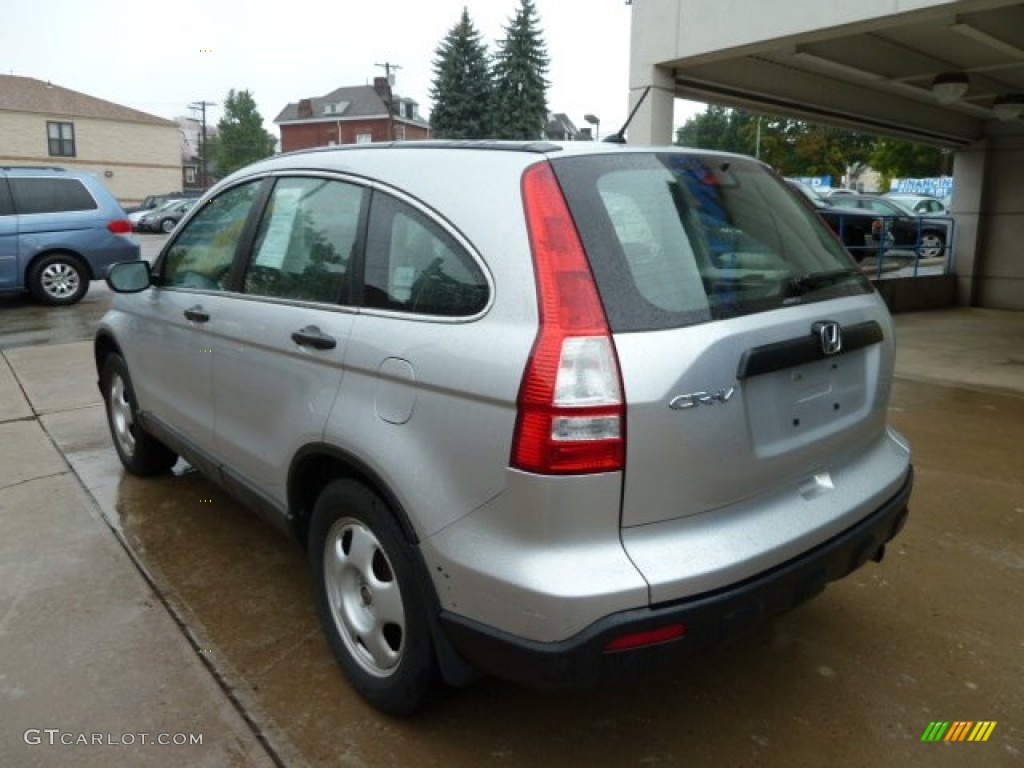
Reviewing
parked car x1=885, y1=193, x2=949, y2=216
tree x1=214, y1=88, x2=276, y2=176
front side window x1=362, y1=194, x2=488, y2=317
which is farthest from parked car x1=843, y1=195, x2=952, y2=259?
tree x1=214, y1=88, x2=276, y2=176

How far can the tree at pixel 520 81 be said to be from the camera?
178 ft

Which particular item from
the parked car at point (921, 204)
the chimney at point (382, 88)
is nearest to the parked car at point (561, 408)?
the parked car at point (921, 204)

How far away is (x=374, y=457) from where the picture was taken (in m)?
2.35

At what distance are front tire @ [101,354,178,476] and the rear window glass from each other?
314 cm

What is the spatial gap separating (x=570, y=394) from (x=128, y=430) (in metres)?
3.56

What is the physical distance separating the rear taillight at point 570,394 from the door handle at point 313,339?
824 millimetres

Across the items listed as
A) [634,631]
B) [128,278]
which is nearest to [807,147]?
[128,278]

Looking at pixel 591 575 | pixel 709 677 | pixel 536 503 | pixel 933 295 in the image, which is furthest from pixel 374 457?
pixel 933 295

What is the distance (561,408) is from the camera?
197 centimetres

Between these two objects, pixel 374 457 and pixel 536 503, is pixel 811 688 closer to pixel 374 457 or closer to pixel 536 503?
pixel 536 503

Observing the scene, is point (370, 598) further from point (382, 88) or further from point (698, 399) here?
point (382, 88)

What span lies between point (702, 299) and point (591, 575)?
0.77 meters

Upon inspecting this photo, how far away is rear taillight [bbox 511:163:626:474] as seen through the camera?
198cm

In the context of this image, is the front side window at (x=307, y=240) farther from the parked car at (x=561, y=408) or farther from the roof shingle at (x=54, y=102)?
the roof shingle at (x=54, y=102)
